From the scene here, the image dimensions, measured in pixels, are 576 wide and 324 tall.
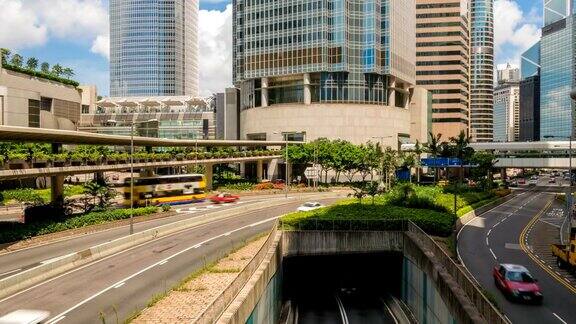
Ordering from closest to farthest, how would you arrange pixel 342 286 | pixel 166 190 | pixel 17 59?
pixel 342 286, pixel 166 190, pixel 17 59

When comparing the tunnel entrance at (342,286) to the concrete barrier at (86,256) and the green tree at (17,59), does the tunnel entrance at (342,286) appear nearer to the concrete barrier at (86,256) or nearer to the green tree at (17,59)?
the concrete barrier at (86,256)

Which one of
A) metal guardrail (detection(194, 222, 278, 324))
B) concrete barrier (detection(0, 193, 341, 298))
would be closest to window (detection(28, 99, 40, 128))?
concrete barrier (detection(0, 193, 341, 298))

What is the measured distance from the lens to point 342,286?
4862cm

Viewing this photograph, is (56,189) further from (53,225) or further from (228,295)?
(228,295)

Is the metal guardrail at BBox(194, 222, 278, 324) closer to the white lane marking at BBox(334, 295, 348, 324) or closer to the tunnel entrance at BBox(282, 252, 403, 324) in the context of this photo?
the white lane marking at BBox(334, 295, 348, 324)

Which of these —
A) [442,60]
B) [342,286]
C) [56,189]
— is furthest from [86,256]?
[442,60]

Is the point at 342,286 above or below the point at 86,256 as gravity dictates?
below

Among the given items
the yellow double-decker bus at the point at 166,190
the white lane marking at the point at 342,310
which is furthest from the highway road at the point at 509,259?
the yellow double-decker bus at the point at 166,190

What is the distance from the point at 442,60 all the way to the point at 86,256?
579 ft

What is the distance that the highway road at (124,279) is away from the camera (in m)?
25.7

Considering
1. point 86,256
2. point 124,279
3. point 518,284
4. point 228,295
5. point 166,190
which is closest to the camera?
point 228,295

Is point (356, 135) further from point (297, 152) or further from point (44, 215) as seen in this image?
point (44, 215)

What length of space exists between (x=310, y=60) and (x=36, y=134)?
290 feet

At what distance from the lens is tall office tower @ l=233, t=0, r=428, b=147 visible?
399ft
